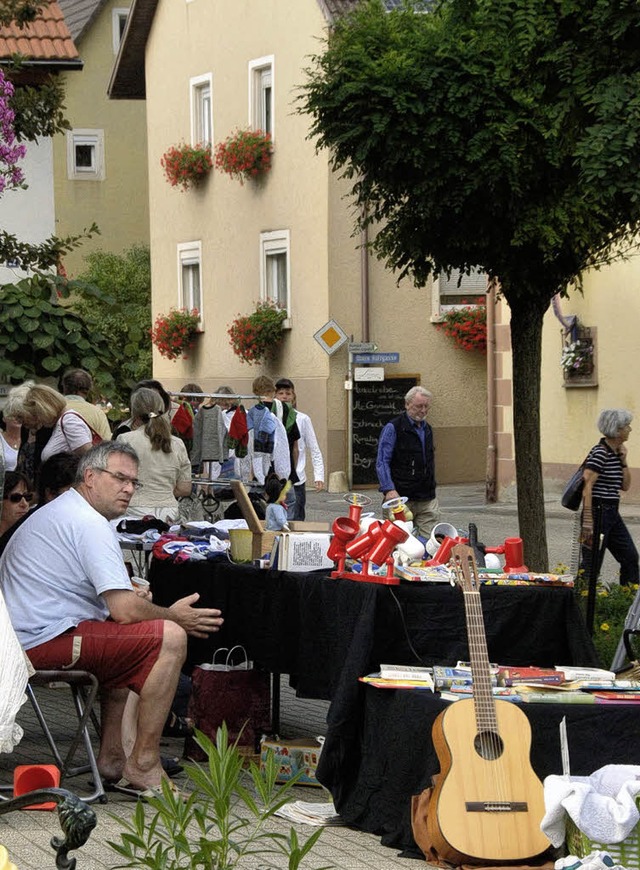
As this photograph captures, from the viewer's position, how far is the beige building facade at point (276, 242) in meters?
27.9

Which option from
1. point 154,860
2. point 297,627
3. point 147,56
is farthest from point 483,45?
point 147,56

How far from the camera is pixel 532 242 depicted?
9.78 metres

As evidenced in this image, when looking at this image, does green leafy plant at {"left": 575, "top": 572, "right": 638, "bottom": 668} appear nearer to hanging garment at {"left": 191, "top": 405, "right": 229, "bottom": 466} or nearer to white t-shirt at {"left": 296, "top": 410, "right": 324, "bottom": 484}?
white t-shirt at {"left": 296, "top": 410, "right": 324, "bottom": 484}

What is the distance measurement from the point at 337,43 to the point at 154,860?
754 centimetres

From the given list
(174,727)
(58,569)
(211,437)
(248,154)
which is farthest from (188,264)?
(58,569)

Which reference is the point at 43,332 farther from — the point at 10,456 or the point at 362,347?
the point at 362,347

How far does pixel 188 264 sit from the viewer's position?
3347 cm

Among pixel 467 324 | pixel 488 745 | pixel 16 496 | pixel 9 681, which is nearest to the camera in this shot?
pixel 9 681

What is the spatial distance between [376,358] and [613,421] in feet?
50.1

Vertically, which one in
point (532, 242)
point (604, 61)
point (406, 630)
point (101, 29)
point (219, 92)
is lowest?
point (406, 630)

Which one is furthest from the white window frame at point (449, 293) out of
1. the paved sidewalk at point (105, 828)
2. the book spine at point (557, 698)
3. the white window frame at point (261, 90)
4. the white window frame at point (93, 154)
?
the book spine at point (557, 698)

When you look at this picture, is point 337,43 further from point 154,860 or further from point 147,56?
point 147,56

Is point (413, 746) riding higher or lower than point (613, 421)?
lower

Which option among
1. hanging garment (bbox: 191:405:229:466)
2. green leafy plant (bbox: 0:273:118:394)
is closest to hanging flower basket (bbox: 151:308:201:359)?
hanging garment (bbox: 191:405:229:466)
